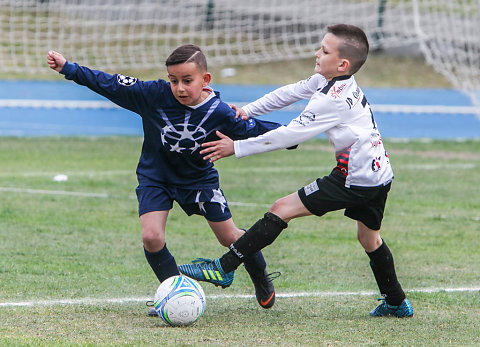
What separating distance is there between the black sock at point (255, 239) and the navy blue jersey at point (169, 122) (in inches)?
22.0

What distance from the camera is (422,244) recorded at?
25.1ft

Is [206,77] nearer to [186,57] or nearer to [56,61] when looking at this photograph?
[186,57]

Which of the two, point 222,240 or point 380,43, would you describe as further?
point 380,43

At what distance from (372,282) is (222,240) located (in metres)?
1.43

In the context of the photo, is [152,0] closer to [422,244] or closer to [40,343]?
[422,244]

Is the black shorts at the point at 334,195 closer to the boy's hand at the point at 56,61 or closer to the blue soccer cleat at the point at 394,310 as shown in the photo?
the blue soccer cleat at the point at 394,310

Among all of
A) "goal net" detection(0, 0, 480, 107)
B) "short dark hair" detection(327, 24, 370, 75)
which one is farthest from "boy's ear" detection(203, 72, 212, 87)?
"goal net" detection(0, 0, 480, 107)

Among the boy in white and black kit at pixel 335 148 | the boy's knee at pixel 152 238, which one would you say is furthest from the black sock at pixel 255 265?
the boy's knee at pixel 152 238

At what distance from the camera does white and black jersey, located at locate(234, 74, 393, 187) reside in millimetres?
4762

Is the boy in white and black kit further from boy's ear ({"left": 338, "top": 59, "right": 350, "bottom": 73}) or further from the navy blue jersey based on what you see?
the navy blue jersey

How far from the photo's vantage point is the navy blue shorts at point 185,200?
5141mm

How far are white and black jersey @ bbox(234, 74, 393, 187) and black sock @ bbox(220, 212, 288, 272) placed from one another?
44 cm

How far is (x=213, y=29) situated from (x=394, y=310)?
1327cm

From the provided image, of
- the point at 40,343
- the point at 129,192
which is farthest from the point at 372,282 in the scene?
the point at 129,192
